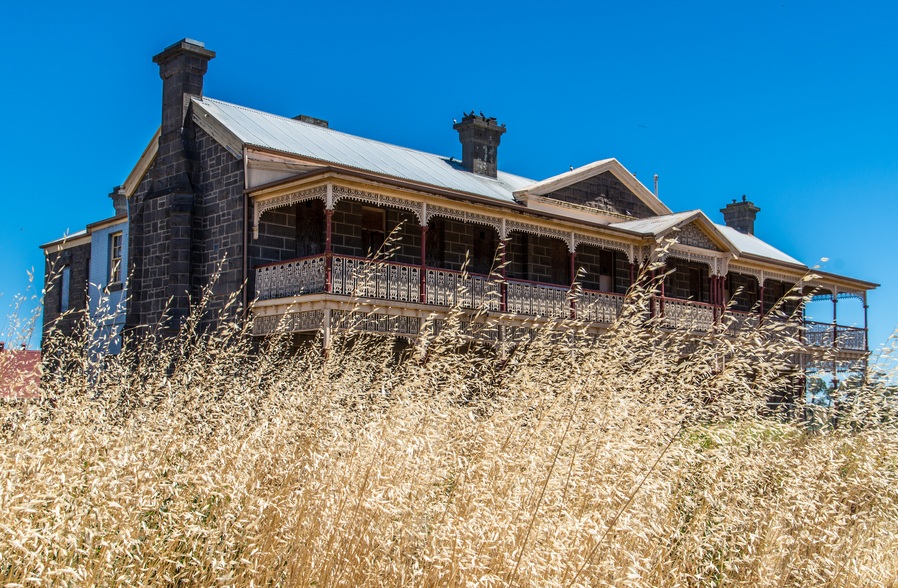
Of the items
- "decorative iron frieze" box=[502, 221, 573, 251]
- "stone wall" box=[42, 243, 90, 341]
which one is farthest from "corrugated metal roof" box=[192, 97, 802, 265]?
"stone wall" box=[42, 243, 90, 341]

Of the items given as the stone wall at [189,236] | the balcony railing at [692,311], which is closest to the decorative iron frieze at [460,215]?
the stone wall at [189,236]

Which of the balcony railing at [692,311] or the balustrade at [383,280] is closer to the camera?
the balustrade at [383,280]

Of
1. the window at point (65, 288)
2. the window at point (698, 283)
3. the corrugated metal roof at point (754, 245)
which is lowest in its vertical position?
the window at point (65, 288)

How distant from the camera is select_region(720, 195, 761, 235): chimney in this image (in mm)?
35625

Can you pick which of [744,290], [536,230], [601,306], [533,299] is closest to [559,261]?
[601,306]

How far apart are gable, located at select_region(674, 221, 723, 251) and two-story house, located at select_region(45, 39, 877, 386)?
0.06m

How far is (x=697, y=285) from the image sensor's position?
28.6 meters

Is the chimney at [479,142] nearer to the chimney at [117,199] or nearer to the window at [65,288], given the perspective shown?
the chimney at [117,199]

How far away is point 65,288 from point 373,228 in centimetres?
1191

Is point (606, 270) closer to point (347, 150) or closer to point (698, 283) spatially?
point (698, 283)

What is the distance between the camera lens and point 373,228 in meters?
20.5

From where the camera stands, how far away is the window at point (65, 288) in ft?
88.0

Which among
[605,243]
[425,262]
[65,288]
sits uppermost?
[605,243]

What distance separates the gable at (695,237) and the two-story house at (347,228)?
0.18 ft
